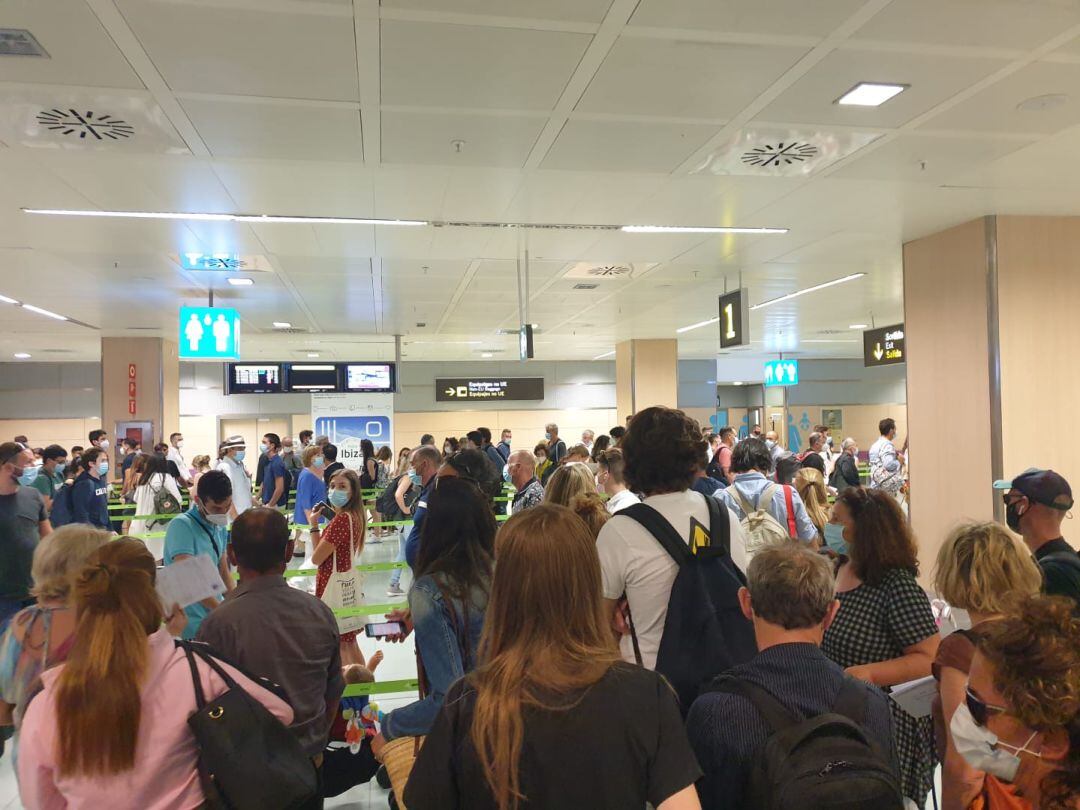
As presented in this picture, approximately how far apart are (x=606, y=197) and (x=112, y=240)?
5149 mm

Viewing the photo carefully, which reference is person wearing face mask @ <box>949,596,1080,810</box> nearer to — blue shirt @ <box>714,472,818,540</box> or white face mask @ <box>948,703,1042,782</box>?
white face mask @ <box>948,703,1042,782</box>

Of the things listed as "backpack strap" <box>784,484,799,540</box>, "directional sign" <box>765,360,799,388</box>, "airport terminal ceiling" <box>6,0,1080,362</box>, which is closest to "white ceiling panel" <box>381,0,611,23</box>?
"airport terminal ceiling" <box>6,0,1080,362</box>

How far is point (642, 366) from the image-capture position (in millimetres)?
17031

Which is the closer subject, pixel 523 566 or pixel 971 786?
pixel 523 566

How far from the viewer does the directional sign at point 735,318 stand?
380 inches

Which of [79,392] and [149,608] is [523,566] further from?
[79,392]

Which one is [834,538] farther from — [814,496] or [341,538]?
[341,538]

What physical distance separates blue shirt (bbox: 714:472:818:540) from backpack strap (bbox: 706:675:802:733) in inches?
147

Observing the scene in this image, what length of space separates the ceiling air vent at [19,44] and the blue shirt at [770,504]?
15.8ft

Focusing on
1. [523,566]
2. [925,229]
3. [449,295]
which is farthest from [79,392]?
[523,566]

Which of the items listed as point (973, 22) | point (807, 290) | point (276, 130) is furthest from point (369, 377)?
point (973, 22)

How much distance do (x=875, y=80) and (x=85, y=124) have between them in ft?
15.8

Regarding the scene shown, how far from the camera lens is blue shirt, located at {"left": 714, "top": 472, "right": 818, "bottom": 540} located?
5.38m

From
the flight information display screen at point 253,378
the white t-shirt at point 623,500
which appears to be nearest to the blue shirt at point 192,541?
the white t-shirt at point 623,500
